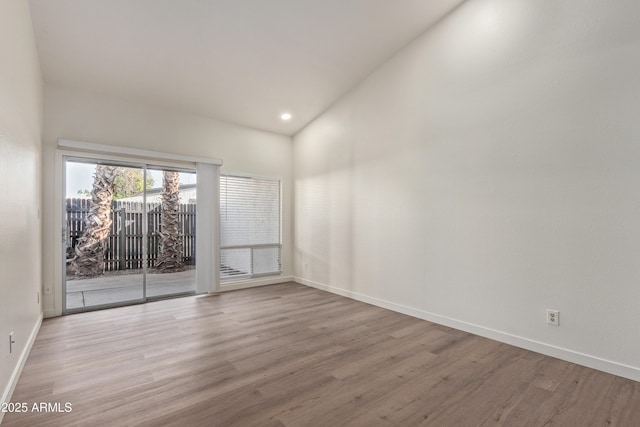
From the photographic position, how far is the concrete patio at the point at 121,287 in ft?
13.8

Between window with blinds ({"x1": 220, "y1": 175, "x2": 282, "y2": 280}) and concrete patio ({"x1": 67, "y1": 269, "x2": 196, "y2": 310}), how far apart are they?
66 centimetres

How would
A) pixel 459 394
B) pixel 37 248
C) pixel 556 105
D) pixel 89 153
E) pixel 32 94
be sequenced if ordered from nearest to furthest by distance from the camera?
1. pixel 459 394
2. pixel 556 105
3. pixel 32 94
4. pixel 37 248
5. pixel 89 153

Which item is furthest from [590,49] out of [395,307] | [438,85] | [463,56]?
[395,307]

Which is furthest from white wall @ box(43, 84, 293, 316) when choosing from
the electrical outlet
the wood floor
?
the electrical outlet

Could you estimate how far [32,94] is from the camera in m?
2.99

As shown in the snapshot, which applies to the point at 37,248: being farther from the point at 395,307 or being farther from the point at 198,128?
the point at 395,307

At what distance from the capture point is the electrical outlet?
2688 millimetres

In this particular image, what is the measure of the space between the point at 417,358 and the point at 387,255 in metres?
1.65

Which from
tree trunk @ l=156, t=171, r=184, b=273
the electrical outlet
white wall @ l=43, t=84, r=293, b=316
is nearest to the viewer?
the electrical outlet

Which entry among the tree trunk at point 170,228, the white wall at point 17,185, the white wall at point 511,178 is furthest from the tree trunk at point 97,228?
the white wall at point 511,178

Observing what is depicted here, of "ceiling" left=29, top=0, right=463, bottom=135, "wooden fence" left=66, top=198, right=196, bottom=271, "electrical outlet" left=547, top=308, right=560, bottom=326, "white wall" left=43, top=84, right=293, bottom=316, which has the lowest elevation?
"electrical outlet" left=547, top=308, right=560, bottom=326

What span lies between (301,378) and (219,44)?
3545 mm

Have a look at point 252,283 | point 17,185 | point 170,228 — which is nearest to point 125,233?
point 170,228

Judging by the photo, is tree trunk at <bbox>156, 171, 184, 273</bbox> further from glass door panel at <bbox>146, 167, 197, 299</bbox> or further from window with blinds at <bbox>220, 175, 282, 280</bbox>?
window with blinds at <bbox>220, 175, 282, 280</bbox>
